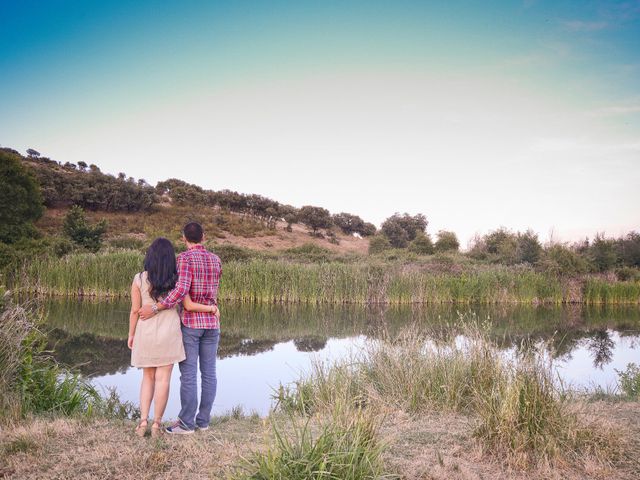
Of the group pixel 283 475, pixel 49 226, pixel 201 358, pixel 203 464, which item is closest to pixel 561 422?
pixel 283 475

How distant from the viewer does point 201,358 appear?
16.9 feet

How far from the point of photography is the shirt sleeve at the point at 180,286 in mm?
4670

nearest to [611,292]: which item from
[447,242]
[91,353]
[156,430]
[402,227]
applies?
[447,242]

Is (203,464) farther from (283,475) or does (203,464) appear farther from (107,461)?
(283,475)

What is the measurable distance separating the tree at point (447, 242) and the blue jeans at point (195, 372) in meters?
42.6

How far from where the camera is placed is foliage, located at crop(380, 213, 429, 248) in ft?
185

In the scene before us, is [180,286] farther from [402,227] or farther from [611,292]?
[402,227]

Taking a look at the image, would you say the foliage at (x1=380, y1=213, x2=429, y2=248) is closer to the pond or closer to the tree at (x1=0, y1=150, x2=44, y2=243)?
the pond

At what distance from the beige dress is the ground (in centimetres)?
68

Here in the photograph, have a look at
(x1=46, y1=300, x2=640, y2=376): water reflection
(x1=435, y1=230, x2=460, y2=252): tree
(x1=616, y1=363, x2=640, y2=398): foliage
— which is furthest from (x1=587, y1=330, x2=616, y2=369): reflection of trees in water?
(x1=435, y1=230, x2=460, y2=252): tree

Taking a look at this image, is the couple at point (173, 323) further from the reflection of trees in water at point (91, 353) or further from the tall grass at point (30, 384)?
the reflection of trees in water at point (91, 353)

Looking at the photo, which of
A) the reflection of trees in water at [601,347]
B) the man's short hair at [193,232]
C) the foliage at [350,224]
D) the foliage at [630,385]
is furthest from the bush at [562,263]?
the foliage at [350,224]

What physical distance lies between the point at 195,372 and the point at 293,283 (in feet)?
55.3

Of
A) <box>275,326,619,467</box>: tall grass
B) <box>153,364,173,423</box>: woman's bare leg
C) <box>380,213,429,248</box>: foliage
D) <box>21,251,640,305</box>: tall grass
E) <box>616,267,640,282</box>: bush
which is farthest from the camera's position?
<box>380,213,429,248</box>: foliage
